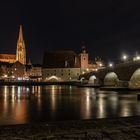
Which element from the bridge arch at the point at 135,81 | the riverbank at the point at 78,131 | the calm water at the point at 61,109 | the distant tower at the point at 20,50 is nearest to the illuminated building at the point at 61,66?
the distant tower at the point at 20,50

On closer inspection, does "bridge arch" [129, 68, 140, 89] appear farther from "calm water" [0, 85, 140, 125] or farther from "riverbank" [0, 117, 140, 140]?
"riverbank" [0, 117, 140, 140]

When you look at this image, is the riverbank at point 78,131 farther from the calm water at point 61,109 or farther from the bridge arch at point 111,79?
the bridge arch at point 111,79

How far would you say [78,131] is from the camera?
9.48m

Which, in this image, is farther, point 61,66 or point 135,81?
point 61,66

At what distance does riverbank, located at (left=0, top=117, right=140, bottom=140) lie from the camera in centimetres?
870

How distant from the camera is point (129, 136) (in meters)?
8.70

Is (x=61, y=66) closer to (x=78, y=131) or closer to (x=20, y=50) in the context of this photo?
(x=20, y=50)

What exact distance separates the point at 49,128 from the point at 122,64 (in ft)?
131

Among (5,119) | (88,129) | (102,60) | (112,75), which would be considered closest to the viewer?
(88,129)

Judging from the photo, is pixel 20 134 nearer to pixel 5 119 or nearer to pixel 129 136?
pixel 129 136

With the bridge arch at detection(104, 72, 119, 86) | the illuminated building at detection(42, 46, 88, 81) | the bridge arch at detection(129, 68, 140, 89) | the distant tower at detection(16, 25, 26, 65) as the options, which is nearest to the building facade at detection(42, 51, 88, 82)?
the illuminated building at detection(42, 46, 88, 81)

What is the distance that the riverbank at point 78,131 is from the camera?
8695 mm

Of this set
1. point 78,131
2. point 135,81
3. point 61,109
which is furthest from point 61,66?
point 78,131

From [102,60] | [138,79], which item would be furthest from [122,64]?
[102,60]
